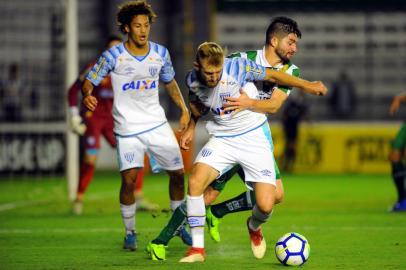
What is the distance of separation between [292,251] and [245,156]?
855 mm

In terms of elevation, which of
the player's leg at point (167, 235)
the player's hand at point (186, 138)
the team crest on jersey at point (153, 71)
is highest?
the team crest on jersey at point (153, 71)

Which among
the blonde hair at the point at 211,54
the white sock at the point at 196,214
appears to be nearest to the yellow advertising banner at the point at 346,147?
Result: the white sock at the point at 196,214

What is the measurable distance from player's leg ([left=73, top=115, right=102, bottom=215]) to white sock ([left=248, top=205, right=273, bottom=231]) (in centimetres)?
411

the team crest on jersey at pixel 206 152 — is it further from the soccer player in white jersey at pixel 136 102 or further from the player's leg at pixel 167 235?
the soccer player in white jersey at pixel 136 102

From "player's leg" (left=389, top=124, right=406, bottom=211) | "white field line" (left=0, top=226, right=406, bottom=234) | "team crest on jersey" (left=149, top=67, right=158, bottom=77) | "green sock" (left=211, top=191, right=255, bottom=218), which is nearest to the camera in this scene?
"green sock" (left=211, top=191, right=255, bottom=218)

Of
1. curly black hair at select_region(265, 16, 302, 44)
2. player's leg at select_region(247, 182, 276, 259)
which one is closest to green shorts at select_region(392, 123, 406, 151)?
curly black hair at select_region(265, 16, 302, 44)

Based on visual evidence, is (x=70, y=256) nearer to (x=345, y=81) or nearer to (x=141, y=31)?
(x=141, y=31)

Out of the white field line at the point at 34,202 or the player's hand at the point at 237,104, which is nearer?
the player's hand at the point at 237,104

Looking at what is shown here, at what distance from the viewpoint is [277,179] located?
816cm

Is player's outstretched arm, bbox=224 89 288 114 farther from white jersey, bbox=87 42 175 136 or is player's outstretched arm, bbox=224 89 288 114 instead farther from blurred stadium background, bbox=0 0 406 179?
blurred stadium background, bbox=0 0 406 179

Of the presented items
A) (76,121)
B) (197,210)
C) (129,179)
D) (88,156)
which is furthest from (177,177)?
(88,156)

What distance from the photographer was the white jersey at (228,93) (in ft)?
25.2

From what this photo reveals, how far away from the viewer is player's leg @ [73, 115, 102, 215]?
11852 millimetres

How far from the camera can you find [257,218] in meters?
8.01
